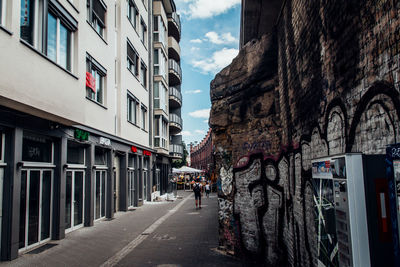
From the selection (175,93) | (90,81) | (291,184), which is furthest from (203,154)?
(291,184)

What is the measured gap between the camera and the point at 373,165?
244 centimetres

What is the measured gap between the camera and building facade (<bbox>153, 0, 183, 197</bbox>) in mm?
25688

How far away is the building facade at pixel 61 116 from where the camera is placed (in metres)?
7.63

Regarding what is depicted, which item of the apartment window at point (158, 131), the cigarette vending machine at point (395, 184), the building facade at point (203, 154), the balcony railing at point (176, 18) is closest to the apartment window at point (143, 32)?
the apartment window at point (158, 131)

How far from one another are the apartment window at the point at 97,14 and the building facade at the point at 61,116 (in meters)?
0.04

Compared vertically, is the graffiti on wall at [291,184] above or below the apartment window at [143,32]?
below

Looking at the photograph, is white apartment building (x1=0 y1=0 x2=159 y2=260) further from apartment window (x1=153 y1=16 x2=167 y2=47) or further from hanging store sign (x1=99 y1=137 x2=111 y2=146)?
apartment window (x1=153 y1=16 x2=167 y2=47)

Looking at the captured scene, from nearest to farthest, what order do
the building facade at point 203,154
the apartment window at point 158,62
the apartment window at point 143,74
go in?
the apartment window at point 143,74 < the apartment window at point 158,62 < the building facade at point 203,154

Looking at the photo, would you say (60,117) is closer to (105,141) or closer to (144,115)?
(105,141)

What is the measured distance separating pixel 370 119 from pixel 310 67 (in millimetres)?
2006

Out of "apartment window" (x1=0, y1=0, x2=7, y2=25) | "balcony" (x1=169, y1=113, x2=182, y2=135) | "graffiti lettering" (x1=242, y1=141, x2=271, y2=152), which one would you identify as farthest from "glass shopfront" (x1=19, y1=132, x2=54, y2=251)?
"balcony" (x1=169, y1=113, x2=182, y2=135)

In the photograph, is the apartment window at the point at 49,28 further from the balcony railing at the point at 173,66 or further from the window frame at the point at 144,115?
the balcony railing at the point at 173,66

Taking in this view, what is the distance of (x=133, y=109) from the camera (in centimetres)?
1955

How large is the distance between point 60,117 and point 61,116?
0.04 meters
